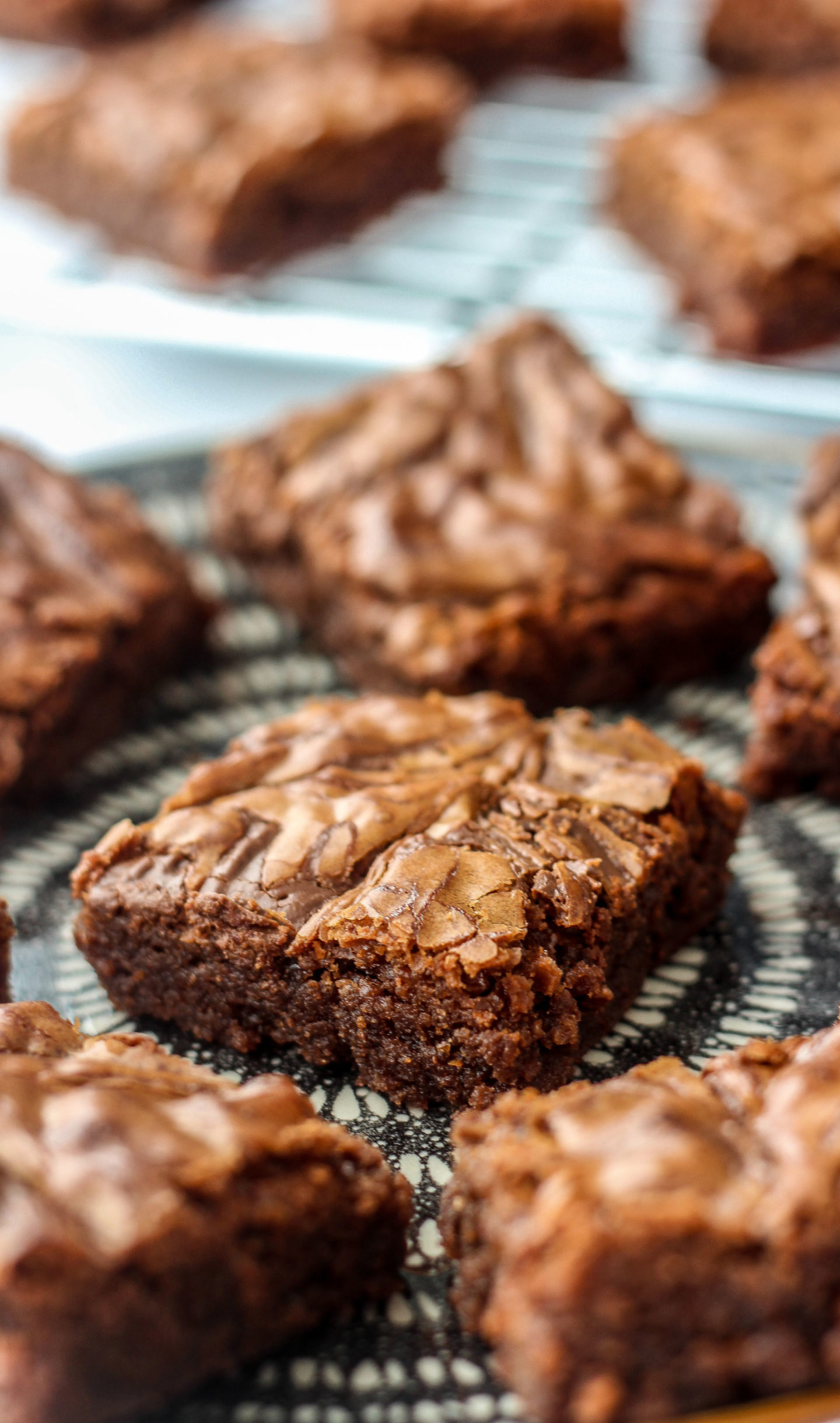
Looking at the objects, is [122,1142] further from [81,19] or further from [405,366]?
[81,19]

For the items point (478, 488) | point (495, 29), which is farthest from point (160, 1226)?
point (495, 29)

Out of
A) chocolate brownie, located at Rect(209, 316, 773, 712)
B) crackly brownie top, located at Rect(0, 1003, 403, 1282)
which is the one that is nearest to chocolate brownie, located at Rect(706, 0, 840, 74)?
chocolate brownie, located at Rect(209, 316, 773, 712)

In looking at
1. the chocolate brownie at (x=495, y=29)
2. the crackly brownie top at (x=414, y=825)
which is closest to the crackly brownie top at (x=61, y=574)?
the crackly brownie top at (x=414, y=825)

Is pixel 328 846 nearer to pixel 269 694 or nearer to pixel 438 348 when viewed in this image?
pixel 269 694

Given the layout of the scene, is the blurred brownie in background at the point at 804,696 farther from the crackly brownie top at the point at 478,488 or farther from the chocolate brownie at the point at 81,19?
the chocolate brownie at the point at 81,19

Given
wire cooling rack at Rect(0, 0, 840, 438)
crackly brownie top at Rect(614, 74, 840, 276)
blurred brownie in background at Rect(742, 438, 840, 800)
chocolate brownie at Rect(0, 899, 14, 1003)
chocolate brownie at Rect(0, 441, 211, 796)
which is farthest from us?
wire cooling rack at Rect(0, 0, 840, 438)

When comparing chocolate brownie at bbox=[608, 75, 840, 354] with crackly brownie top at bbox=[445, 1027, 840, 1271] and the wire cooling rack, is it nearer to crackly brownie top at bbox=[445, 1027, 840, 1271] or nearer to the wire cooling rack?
the wire cooling rack

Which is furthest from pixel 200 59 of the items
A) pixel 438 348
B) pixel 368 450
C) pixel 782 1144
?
pixel 782 1144
